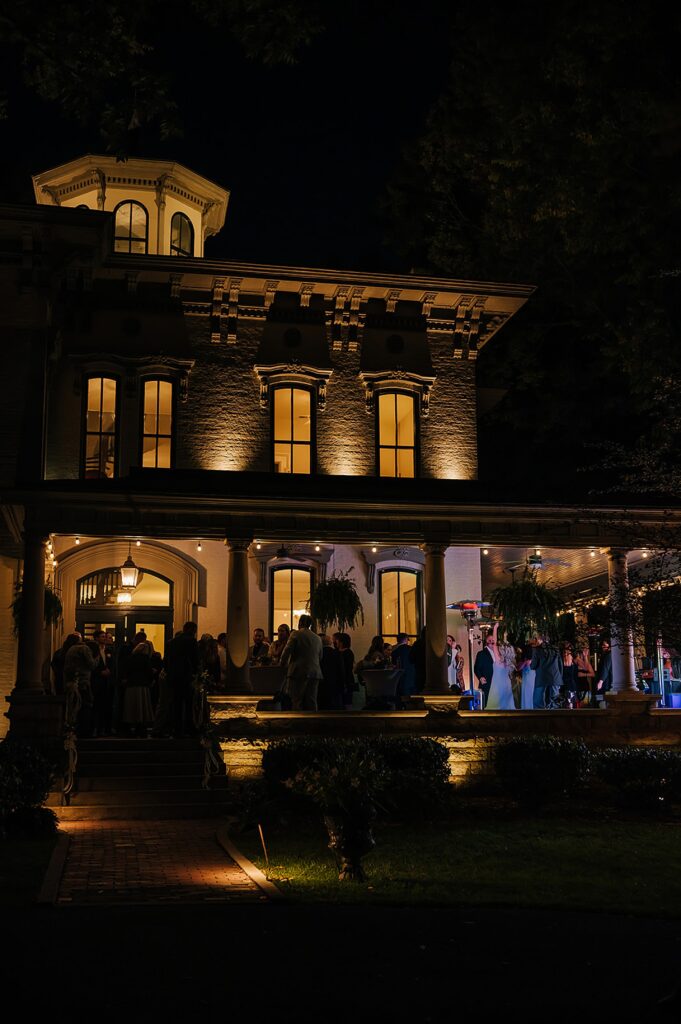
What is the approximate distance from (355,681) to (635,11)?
42.0 ft

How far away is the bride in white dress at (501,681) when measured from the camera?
69.7 ft

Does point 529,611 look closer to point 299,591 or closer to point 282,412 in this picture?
point 299,591

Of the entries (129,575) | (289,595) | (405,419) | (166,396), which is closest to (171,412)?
(166,396)

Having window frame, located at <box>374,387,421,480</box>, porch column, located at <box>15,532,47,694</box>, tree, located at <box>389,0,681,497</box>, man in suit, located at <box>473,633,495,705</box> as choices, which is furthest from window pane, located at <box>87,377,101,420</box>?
tree, located at <box>389,0,681,497</box>

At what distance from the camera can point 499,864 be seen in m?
12.5

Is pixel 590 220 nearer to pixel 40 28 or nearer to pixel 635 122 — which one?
pixel 635 122

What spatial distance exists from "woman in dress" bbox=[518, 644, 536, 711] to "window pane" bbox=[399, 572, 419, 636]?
3.64m

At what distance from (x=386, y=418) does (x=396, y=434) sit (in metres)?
0.42

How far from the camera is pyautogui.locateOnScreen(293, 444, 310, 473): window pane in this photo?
24109mm

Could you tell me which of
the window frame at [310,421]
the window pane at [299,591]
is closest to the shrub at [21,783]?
the window pane at [299,591]

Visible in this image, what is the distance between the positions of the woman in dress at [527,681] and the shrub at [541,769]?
3.49 m

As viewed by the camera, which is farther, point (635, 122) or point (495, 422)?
point (495, 422)

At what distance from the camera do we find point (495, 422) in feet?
111

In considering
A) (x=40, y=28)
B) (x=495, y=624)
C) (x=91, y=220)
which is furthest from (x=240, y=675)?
(x=40, y=28)
